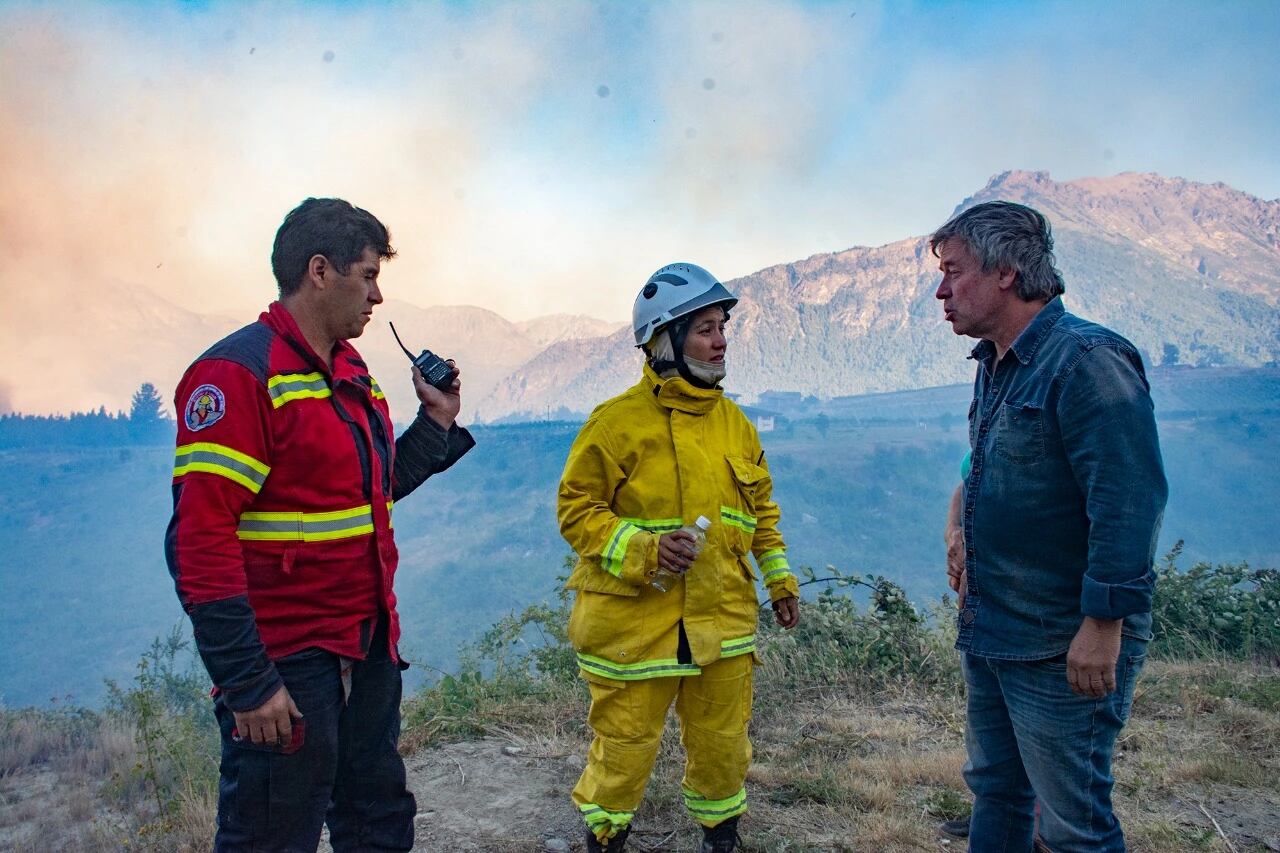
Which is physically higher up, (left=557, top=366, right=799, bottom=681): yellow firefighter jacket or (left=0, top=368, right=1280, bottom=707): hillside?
(left=557, top=366, right=799, bottom=681): yellow firefighter jacket

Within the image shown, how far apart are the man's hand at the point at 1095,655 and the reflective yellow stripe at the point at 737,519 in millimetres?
1294

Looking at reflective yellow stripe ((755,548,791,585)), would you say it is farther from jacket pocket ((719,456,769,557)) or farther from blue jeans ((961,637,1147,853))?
blue jeans ((961,637,1147,853))

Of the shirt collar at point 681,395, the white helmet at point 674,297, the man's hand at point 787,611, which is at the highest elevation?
the white helmet at point 674,297

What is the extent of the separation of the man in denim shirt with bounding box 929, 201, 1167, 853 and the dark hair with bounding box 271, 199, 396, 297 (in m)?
1.90

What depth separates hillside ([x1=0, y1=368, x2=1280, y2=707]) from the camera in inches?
2712

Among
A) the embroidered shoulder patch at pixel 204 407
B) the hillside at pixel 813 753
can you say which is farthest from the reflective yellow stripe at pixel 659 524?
the hillside at pixel 813 753

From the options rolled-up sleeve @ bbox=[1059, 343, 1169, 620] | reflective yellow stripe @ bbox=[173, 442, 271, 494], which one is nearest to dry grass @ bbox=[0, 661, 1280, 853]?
rolled-up sleeve @ bbox=[1059, 343, 1169, 620]

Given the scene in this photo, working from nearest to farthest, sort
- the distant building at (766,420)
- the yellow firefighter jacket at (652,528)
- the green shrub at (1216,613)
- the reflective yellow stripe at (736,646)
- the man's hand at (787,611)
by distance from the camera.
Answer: the yellow firefighter jacket at (652,528) < the reflective yellow stripe at (736,646) < the man's hand at (787,611) < the green shrub at (1216,613) < the distant building at (766,420)

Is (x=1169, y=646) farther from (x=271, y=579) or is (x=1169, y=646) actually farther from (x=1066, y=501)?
(x=271, y=579)

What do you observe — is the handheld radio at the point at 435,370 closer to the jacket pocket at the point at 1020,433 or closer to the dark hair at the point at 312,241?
the dark hair at the point at 312,241

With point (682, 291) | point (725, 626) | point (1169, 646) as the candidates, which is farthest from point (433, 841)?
point (1169, 646)

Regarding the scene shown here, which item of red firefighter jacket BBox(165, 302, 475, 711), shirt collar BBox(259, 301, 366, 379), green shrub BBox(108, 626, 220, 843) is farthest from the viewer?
green shrub BBox(108, 626, 220, 843)

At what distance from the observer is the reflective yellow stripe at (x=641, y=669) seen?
2.92 m

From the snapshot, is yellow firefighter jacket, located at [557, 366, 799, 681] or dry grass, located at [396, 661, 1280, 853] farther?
dry grass, located at [396, 661, 1280, 853]
